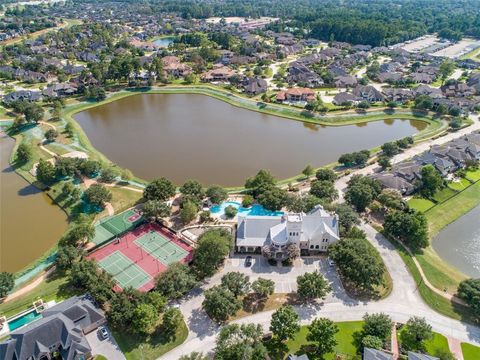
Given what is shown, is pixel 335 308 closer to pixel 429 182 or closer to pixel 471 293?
pixel 471 293

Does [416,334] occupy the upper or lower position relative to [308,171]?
lower

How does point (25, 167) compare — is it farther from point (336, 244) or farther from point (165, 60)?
point (165, 60)

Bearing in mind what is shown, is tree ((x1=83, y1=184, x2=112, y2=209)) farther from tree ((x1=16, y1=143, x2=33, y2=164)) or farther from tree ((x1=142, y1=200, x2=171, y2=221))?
tree ((x1=16, y1=143, x2=33, y2=164))

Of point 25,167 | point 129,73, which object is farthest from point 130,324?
point 129,73

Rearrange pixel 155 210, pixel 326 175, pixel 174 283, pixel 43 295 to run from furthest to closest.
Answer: pixel 326 175 < pixel 155 210 < pixel 43 295 < pixel 174 283

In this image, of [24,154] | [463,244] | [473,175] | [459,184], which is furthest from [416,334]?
[24,154]

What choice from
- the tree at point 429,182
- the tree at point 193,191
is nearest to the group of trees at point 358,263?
the tree at point 193,191

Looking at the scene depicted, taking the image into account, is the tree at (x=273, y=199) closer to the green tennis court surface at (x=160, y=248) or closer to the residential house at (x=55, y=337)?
the green tennis court surface at (x=160, y=248)

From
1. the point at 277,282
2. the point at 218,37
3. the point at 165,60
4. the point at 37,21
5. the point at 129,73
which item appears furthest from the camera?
the point at 37,21
